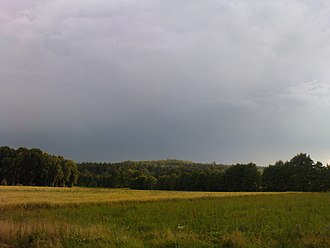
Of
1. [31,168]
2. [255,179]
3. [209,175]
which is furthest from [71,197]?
[209,175]

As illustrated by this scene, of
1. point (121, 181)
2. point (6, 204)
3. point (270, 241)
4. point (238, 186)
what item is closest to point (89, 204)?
point (6, 204)

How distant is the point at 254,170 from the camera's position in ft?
356

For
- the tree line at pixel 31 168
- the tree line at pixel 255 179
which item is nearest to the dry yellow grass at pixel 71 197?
the tree line at pixel 255 179

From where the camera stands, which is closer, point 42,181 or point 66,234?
point 66,234

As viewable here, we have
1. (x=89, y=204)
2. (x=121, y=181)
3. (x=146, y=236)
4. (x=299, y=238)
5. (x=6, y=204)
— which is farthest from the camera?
(x=121, y=181)

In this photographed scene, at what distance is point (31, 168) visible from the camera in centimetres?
11062

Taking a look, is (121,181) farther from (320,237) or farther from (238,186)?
(320,237)

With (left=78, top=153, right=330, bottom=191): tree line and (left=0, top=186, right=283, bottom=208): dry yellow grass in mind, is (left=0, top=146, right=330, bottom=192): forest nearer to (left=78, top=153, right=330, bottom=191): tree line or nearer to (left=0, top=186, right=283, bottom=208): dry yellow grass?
(left=78, top=153, right=330, bottom=191): tree line

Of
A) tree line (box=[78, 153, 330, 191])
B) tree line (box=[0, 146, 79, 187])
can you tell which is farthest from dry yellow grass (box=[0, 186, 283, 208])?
tree line (box=[0, 146, 79, 187])

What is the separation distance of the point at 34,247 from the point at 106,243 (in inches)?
104

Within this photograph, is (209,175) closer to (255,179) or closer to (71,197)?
(255,179)

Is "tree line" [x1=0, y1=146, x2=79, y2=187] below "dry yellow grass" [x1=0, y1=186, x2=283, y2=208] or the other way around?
the other way around

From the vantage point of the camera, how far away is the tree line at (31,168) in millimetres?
109500

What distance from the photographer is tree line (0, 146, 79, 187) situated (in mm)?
109500
